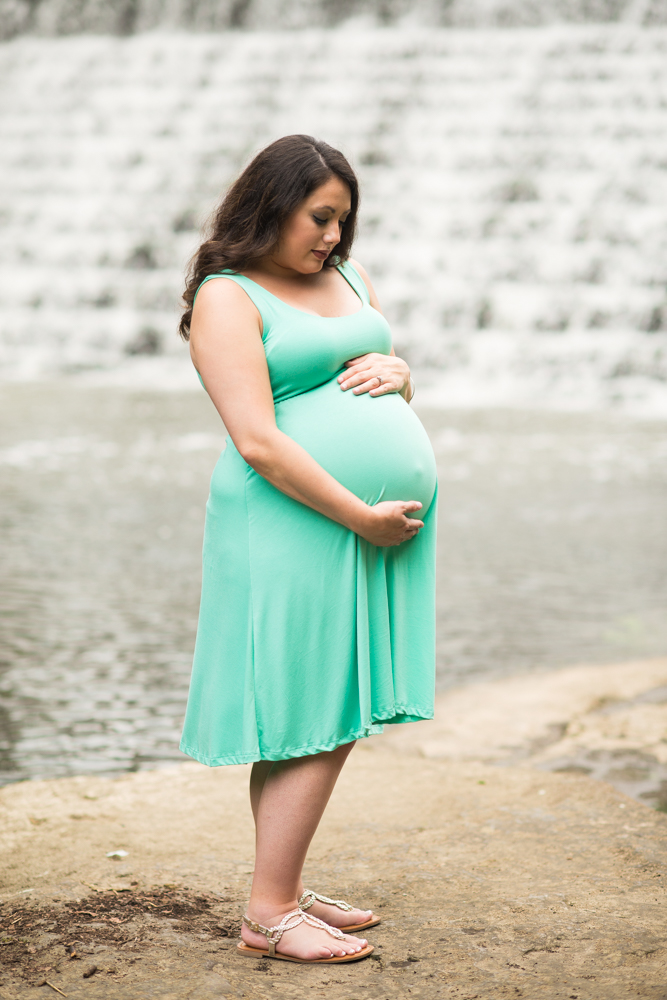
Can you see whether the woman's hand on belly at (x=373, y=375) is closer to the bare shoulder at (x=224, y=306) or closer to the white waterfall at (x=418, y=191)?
the bare shoulder at (x=224, y=306)

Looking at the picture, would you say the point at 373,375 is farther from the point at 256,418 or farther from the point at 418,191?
the point at 418,191

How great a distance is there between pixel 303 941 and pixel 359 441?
98 centimetres

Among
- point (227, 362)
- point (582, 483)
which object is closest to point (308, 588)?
point (227, 362)

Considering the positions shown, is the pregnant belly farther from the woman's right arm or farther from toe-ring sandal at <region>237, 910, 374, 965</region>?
toe-ring sandal at <region>237, 910, 374, 965</region>

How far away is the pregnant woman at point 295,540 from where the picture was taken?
7.32 ft

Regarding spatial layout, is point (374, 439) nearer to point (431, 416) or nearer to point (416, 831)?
point (416, 831)

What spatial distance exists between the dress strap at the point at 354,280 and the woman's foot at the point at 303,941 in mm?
1279

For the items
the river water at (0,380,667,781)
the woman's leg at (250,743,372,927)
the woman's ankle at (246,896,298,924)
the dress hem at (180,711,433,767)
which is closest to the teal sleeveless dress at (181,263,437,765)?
the dress hem at (180,711,433,767)

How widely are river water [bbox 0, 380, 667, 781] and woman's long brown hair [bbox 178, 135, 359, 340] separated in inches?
71.6

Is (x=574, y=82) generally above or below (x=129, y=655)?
above

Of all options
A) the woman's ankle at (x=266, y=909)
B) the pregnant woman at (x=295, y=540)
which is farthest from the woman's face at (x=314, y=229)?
the woman's ankle at (x=266, y=909)

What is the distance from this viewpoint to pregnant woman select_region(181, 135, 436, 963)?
2.23 m

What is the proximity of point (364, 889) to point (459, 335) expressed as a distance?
13901mm

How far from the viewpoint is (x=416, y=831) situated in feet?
9.75
